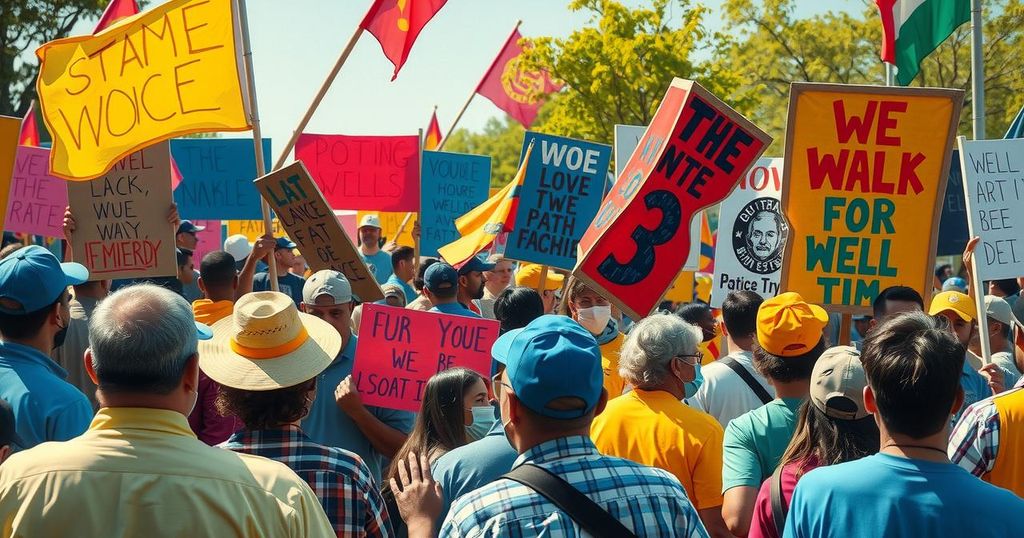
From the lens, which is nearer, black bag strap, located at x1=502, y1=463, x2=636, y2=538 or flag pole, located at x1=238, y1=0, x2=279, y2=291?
black bag strap, located at x1=502, y1=463, x2=636, y2=538

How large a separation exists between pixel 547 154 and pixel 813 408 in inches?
225

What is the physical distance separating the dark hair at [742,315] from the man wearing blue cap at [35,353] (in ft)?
10.1

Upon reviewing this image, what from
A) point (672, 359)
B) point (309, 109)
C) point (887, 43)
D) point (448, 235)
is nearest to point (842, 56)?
point (448, 235)

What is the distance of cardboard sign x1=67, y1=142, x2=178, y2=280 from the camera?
762 cm

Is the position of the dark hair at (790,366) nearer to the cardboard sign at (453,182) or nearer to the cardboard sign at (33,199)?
the cardboard sign at (453,182)

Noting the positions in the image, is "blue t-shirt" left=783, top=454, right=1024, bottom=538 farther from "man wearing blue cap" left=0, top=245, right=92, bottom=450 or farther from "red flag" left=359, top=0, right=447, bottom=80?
"red flag" left=359, top=0, right=447, bottom=80

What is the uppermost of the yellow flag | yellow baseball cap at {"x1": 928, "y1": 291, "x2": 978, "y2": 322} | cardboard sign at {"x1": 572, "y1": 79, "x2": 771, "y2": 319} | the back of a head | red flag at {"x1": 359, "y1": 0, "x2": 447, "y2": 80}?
red flag at {"x1": 359, "y1": 0, "x2": 447, "y2": 80}

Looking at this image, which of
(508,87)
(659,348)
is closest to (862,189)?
(659,348)

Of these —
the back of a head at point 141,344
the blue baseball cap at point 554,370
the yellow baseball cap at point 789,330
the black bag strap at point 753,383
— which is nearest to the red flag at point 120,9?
the black bag strap at point 753,383

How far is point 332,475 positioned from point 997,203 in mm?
5618

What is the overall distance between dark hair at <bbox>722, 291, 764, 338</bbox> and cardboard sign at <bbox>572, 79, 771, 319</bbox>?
0.42m

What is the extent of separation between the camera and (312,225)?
7.12 m

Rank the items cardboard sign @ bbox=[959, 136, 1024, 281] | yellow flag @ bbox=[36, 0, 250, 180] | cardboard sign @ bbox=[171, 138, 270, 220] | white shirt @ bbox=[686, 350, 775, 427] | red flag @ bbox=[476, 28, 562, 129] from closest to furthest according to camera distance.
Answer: white shirt @ bbox=[686, 350, 775, 427], yellow flag @ bbox=[36, 0, 250, 180], cardboard sign @ bbox=[959, 136, 1024, 281], cardboard sign @ bbox=[171, 138, 270, 220], red flag @ bbox=[476, 28, 562, 129]

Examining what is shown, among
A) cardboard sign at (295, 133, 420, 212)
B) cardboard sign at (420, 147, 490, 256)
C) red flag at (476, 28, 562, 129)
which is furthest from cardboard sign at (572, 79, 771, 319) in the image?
red flag at (476, 28, 562, 129)
